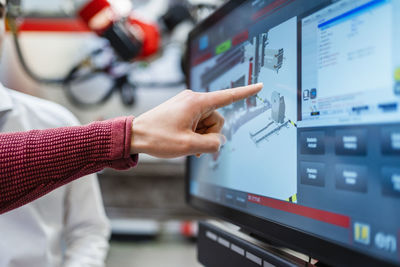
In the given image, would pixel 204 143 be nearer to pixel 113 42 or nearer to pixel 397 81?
pixel 397 81

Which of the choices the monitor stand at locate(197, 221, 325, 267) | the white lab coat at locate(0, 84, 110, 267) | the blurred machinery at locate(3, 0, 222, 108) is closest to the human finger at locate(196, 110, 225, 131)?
the monitor stand at locate(197, 221, 325, 267)

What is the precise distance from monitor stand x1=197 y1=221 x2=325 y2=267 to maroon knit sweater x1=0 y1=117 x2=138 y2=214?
0.27 m

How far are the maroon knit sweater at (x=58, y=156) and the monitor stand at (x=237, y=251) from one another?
27 cm

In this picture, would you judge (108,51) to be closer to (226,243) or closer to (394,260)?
(226,243)

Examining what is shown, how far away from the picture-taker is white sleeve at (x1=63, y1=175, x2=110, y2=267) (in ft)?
3.75

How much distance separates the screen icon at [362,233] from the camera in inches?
16.0

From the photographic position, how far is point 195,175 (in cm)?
91

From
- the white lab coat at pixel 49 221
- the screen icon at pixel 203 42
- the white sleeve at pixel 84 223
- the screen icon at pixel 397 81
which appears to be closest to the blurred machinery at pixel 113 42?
the white lab coat at pixel 49 221

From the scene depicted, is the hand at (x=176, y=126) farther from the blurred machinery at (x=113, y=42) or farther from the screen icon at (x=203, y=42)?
the blurred machinery at (x=113, y=42)

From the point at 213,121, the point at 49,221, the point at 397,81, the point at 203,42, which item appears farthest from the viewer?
the point at 49,221

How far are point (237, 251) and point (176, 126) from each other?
31 centimetres

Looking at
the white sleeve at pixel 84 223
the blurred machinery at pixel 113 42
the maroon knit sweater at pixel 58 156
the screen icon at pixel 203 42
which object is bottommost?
the white sleeve at pixel 84 223

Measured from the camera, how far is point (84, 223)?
1.18m

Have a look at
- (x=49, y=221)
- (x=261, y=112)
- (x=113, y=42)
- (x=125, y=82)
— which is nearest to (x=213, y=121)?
(x=261, y=112)
